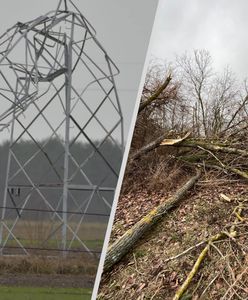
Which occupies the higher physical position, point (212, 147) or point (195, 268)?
point (212, 147)

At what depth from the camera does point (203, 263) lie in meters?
5.19

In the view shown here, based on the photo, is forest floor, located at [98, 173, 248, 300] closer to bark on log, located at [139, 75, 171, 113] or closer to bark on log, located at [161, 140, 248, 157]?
bark on log, located at [161, 140, 248, 157]

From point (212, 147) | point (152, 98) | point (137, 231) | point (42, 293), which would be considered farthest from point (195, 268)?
point (152, 98)

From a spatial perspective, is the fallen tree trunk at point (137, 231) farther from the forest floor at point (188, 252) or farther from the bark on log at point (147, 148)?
the bark on log at point (147, 148)

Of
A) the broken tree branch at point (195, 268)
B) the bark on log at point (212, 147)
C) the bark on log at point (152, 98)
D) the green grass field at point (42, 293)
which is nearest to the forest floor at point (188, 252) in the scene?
the broken tree branch at point (195, 268)

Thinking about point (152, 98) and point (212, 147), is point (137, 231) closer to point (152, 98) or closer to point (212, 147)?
point (212, 147)

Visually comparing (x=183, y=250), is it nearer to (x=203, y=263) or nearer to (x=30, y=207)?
(x=203, y=263)

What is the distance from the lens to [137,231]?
5.58 meters

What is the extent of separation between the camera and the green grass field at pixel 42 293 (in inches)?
221

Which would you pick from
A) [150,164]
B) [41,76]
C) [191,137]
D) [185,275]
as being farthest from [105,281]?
[41,76]

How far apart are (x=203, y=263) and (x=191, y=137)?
7.80 ft

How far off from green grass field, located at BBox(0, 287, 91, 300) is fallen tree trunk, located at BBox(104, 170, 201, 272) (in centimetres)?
64

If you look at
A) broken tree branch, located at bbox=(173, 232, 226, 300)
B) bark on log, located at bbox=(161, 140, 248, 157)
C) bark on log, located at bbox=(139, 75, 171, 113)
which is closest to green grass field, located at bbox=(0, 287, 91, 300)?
broken tree branch, located at bbox=(173, 232, 226, 300)

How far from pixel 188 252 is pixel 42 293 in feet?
5.22
